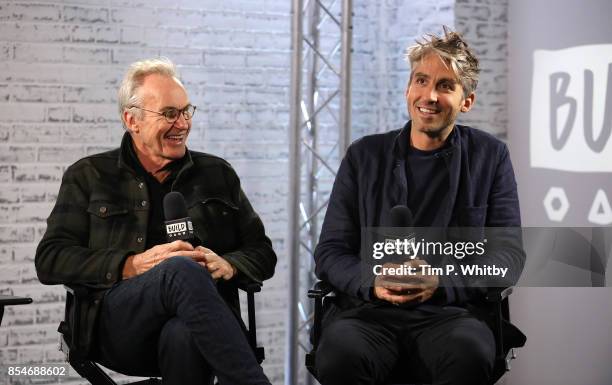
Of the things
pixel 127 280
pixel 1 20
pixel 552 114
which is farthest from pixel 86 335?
pixel 552 114

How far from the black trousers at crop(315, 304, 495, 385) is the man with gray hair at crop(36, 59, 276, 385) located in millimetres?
235

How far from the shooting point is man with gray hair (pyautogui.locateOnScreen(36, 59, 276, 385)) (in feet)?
8.08

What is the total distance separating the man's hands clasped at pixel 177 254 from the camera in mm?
2617

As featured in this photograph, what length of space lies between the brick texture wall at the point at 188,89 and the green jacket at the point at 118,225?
1049 mm

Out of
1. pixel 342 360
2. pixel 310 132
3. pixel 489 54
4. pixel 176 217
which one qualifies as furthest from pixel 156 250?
pixel 489 54

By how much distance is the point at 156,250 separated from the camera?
2643 millimetres

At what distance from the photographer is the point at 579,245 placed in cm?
377

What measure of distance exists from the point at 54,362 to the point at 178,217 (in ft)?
5.58

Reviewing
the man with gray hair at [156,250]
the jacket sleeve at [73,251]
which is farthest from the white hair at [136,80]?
the jacket sleeve at [73,251]

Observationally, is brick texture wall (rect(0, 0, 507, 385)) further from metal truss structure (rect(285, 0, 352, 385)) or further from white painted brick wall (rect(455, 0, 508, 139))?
metal truss structure (rect(285, 0, 352, 385))

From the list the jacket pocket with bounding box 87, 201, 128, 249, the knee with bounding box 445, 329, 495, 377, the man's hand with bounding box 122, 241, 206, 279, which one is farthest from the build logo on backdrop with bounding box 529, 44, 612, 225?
the jacket pocket with bounding box 87, 201, 128, 249

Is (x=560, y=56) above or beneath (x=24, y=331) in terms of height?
above

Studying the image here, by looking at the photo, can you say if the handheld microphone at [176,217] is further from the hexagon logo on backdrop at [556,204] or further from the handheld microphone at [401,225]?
the hexagon logo on backdrop at [556,204]

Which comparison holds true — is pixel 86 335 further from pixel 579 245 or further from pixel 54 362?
pixel 579 245
